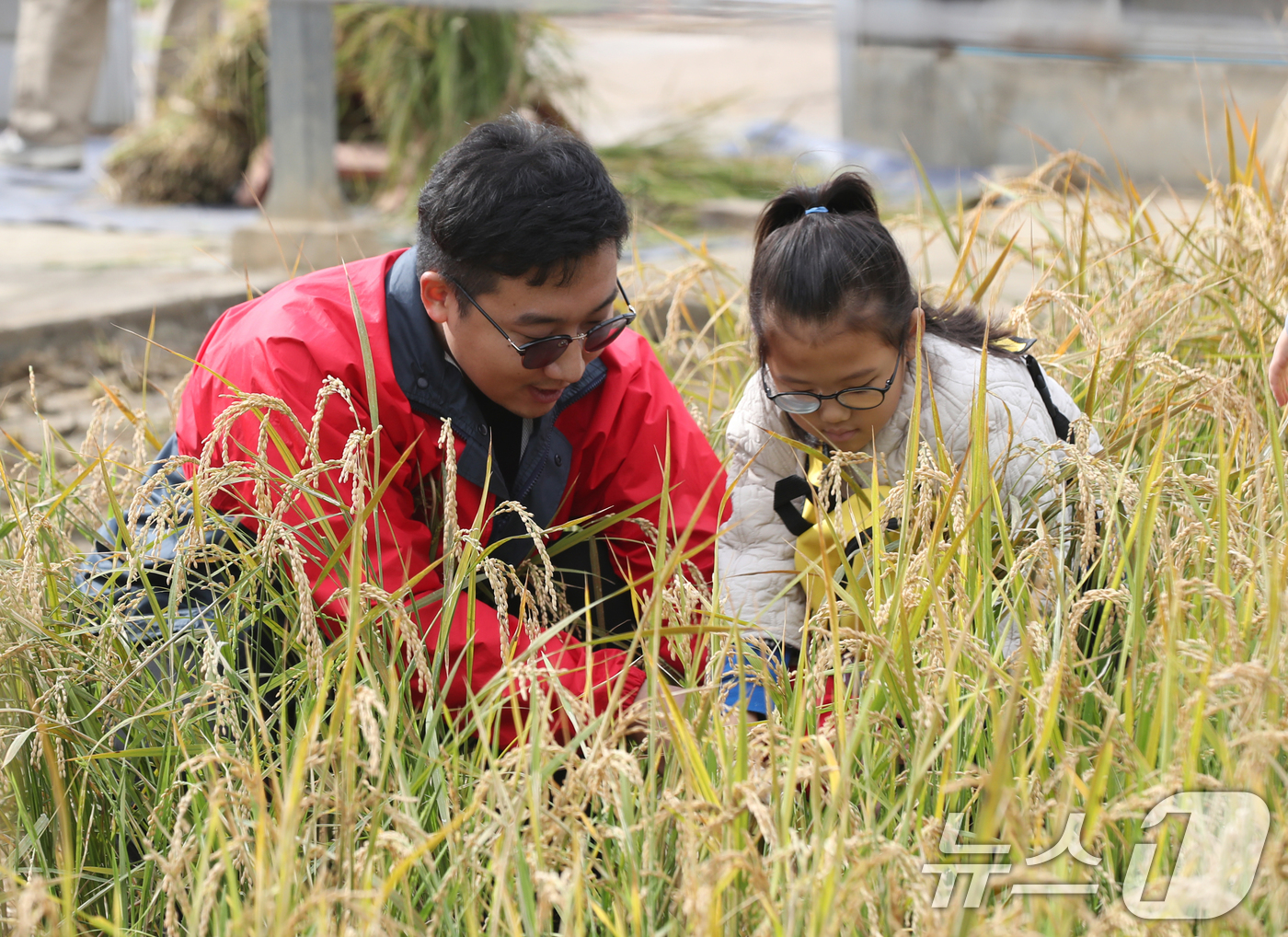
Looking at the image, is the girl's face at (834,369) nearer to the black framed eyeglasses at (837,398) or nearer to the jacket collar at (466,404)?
the black framed eyeglasses at (837,398)

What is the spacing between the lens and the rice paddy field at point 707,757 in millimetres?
985

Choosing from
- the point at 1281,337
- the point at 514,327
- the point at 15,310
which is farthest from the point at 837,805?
the point at 15,310

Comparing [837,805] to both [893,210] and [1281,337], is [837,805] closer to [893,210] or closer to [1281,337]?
[1281,337]

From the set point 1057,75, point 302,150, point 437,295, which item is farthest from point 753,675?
point 1057,75

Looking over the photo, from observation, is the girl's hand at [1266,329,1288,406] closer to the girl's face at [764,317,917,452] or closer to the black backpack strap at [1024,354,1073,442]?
the black backpack strap at [1024,354,1073,442]

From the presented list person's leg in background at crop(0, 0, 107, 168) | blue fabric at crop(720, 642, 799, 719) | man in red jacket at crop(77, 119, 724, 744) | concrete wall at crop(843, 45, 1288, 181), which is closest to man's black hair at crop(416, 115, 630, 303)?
man in red jacket at crop(77, 119, 724, 744)

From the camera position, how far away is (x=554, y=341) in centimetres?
166

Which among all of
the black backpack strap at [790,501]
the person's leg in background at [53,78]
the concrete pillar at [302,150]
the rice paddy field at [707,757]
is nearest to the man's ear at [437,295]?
the rice paddy field at [707,757]

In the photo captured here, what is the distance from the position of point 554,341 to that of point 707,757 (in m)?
0.64

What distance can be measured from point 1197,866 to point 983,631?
1.27ft

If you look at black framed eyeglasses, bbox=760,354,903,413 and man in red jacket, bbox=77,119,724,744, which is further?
black framed eyeglasses, bbox=760,354,903,413

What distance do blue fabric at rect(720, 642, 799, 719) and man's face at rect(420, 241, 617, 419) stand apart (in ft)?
1.51

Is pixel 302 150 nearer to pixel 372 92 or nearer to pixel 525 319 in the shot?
pixel 372 92

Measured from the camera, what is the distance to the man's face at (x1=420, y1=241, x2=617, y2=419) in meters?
1.67
